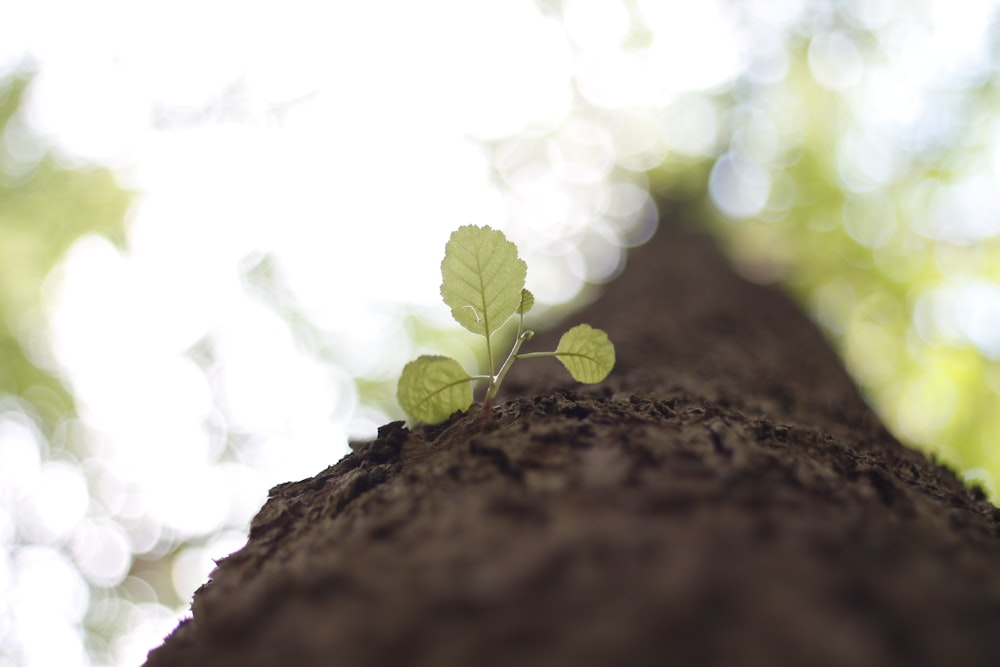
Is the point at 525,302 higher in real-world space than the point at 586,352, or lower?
higher

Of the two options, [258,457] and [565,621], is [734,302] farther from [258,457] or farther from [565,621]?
[258,457]

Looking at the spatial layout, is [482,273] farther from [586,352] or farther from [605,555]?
[605,555]

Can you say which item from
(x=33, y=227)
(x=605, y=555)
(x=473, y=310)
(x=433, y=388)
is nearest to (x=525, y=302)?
(x=473, y=310)

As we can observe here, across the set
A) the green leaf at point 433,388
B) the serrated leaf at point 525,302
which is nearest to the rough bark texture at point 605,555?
the green leaf at point 433,388

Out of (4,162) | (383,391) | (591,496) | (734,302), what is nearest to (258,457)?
(383,391)

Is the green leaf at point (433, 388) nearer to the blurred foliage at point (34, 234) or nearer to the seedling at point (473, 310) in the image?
the seedling at point (473, 310)

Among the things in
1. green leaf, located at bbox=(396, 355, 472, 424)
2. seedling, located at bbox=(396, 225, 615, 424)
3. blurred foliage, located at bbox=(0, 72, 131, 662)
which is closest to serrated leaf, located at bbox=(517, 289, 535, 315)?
seedling, located at bbox=(396, 225, 615, 424)
